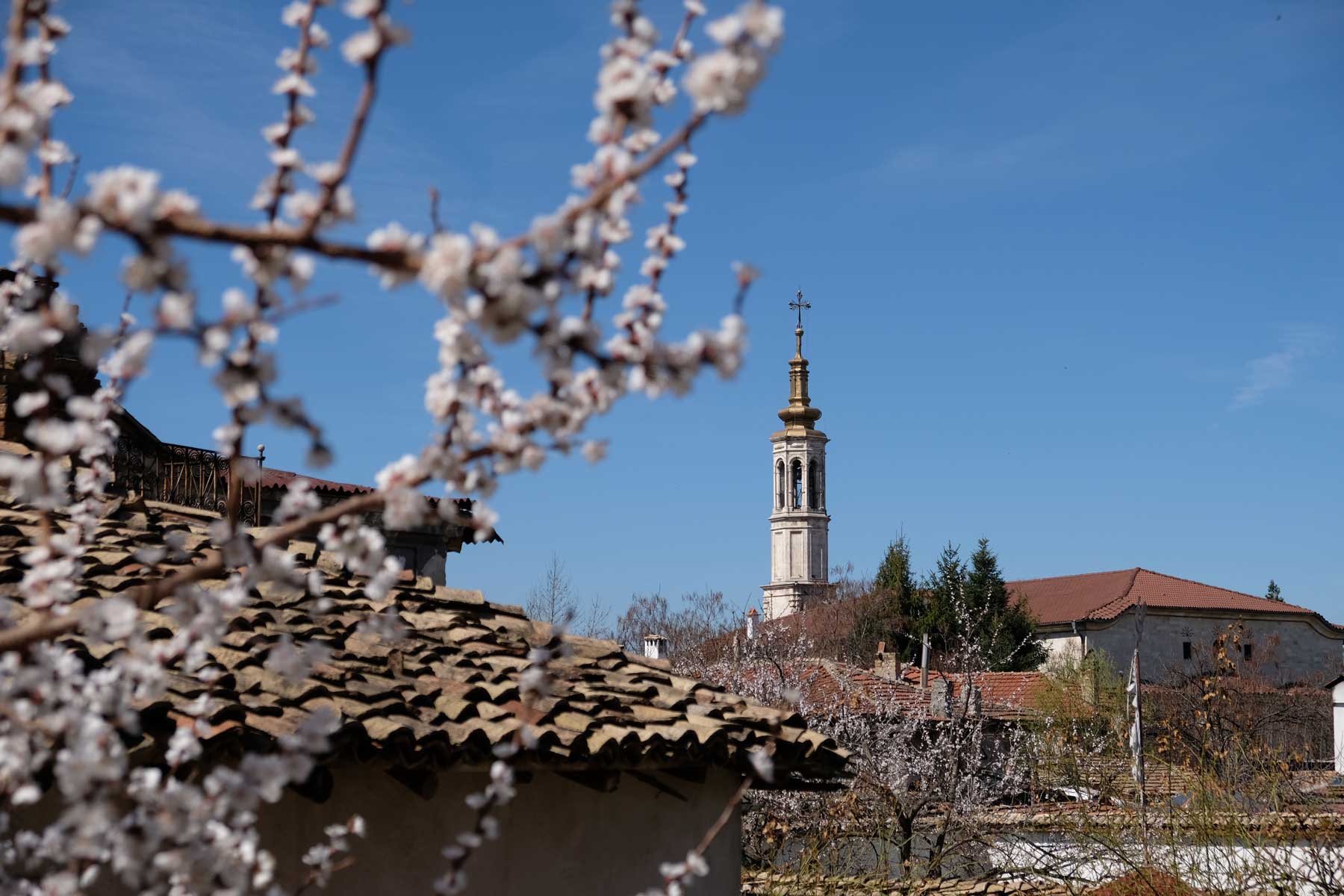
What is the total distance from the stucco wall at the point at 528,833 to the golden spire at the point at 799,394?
61.4 m

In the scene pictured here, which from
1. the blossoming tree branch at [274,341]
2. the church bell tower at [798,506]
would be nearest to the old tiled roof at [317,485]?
the blossoming tree branch at [274,341]

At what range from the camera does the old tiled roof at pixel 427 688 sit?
5059 millimetres

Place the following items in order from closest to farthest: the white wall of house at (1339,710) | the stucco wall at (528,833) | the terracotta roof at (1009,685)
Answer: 1. the stucco wall at (528,833)
2. the terracotta roof at (1009,685)
3. the white wall of house at (1339,710)

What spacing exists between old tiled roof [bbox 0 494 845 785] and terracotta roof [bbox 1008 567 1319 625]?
46587 mm

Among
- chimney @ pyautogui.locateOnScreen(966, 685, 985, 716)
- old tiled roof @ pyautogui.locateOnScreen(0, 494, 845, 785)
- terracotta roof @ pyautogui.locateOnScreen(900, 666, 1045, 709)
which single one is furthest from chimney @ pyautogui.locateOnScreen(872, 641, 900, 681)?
old tiled roof @ pyautogui.locateOnScreen(0, 494, 845, 785)

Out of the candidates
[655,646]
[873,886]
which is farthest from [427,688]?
[655,646]

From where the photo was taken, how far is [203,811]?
2396mm

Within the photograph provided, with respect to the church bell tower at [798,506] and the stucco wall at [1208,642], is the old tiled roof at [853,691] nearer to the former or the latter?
the stucco wall at [1208,642]

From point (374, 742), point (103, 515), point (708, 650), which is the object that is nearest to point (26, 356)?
point (103, 515)

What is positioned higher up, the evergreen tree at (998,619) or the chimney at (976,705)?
the evergreen tree at (998,619)

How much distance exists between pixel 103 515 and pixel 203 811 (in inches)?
194

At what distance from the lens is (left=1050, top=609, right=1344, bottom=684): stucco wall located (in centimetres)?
5038

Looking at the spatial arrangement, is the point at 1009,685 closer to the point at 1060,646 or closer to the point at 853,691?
the point at 853,691

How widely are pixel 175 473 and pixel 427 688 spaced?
257 inches
